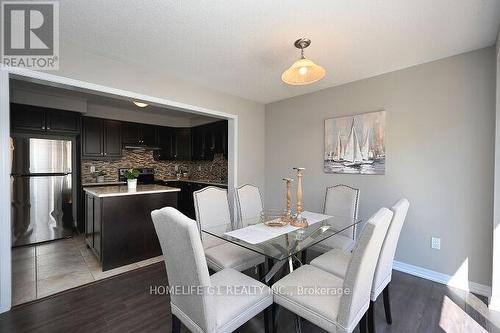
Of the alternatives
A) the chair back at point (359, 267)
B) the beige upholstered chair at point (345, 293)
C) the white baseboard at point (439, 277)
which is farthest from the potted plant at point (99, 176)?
the white baseboard at point (439, 277)

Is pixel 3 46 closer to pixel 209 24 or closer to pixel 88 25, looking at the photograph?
pixel 88 25

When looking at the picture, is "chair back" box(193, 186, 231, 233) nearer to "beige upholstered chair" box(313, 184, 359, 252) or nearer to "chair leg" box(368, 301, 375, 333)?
"beige upholstered chair" box(313, 184, 359, 252)

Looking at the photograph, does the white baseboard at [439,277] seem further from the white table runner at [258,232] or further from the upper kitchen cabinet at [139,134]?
the upper kitchen cabinet at [139,134]


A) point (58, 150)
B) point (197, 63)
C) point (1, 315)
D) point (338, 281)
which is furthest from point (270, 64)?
point (58, 150)

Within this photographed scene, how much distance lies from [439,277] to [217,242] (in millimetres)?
2414

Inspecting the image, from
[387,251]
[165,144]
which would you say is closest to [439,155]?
[387,251]

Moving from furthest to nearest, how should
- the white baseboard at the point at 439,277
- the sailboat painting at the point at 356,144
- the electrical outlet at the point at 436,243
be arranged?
the sailboat painting at the point at 356,144 → the electrical outlet at the point at 436,243 → the white baseboard at the point at 439,277

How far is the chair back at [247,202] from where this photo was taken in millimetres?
2697

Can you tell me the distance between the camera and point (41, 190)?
140 inches

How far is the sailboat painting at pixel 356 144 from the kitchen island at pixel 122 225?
242cm

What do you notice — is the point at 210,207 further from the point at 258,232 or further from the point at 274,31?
the point at 274,31

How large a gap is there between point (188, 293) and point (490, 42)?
328cm

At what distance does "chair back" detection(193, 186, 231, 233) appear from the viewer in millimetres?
2287

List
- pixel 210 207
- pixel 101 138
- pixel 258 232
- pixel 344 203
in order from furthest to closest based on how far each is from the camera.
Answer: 1. pixel 101 138
2. pixel 344 203
3. pixel 210 207
4. pixel 258 232
